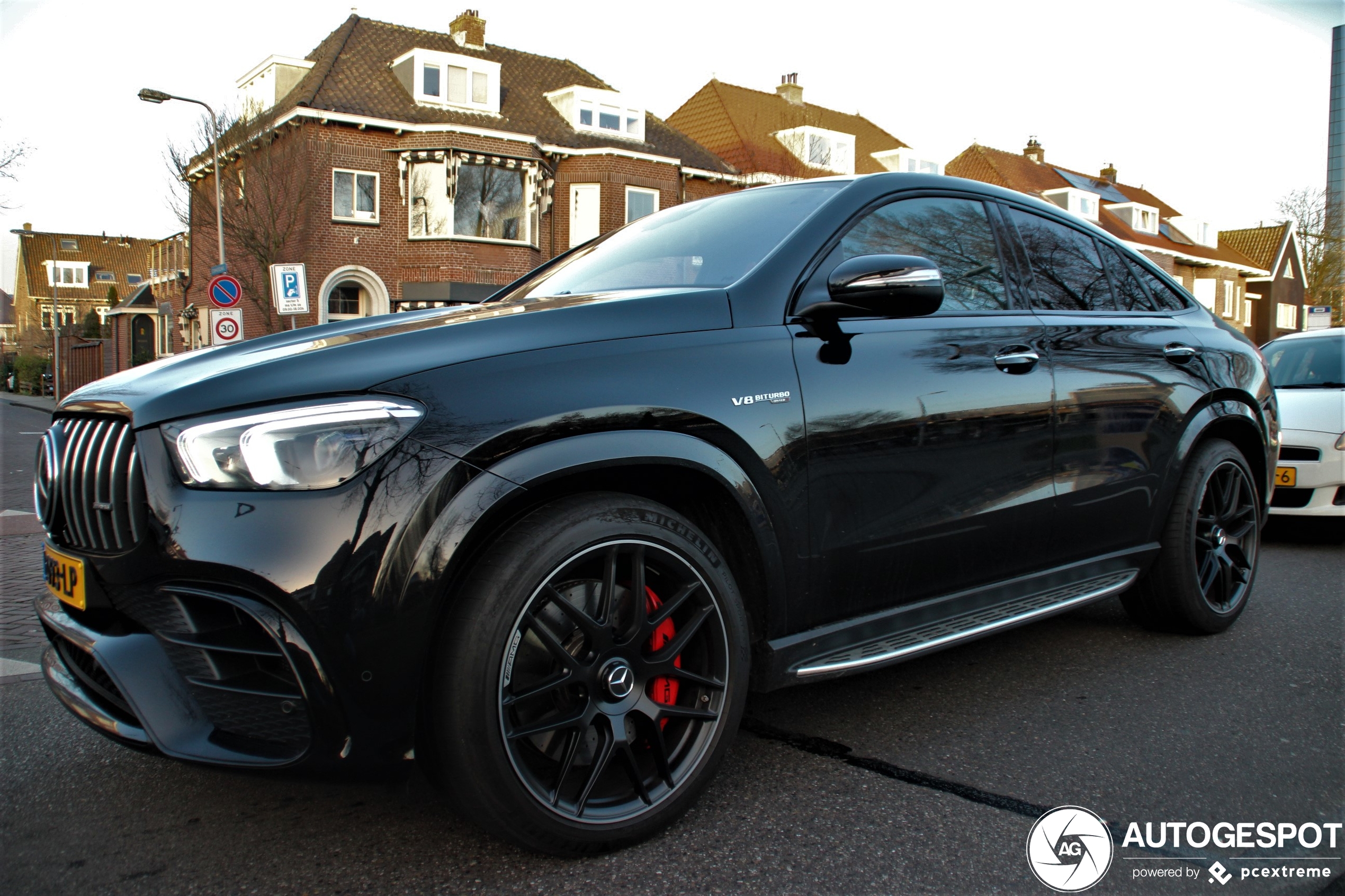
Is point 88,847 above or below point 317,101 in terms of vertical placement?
below

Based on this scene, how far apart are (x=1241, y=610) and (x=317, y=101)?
25.6 metres

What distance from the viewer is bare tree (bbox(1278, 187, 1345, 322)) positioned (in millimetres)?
35438

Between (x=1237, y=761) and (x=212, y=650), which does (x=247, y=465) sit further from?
(x=1237, y=761)

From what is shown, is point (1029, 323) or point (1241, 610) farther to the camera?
point (1241, 610)

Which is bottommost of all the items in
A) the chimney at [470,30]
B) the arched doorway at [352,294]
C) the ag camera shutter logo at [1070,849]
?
the ag camera shutter logo at [1070,849]

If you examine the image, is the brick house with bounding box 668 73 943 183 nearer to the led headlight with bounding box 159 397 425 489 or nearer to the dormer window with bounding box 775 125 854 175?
the dormer window with bounding box 775 125 854 175

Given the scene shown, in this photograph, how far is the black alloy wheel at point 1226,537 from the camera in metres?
4.09

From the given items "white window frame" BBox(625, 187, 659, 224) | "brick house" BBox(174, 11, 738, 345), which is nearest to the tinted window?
"brick house" BBox(174, 11, 738, 345)

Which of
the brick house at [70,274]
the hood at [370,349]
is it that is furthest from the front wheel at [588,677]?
the brick house at [70,274]

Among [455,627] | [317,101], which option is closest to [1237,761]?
[455,627]

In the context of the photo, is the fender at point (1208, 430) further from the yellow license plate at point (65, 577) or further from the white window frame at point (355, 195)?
the white window frame at point (355, 195)

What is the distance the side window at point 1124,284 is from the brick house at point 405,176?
22039mm

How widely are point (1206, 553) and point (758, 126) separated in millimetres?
35176

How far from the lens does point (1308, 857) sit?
7.70 feet
